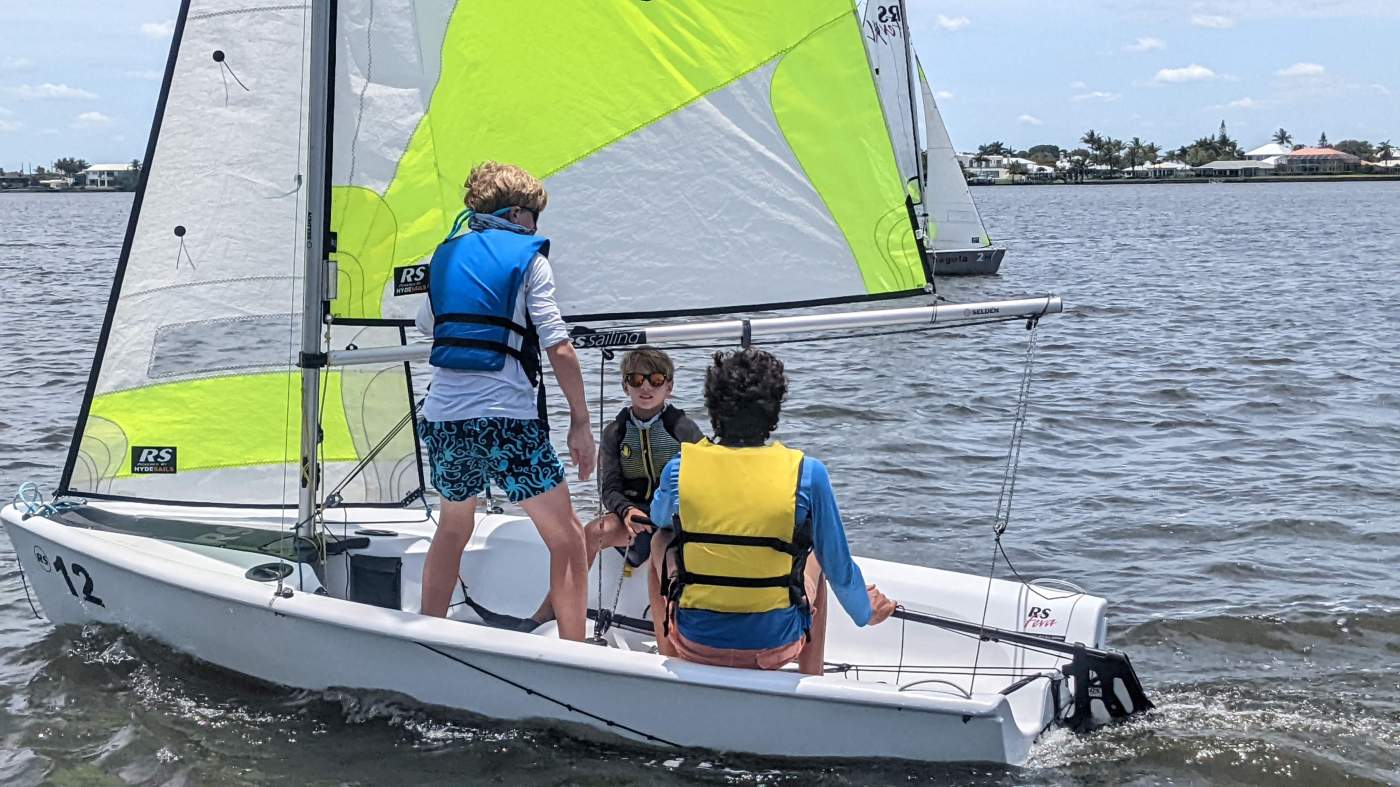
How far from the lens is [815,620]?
12.2 feet

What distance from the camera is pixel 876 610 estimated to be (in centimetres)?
367

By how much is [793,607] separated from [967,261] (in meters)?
21.0

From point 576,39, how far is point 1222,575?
383 cm

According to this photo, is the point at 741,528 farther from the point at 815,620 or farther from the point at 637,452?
the point at 637,452

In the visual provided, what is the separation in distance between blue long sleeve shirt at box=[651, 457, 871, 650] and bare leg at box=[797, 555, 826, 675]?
0.05 meters

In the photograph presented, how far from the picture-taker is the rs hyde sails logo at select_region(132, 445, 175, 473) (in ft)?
15.7

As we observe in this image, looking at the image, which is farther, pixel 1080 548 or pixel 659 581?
pixel 1080 548

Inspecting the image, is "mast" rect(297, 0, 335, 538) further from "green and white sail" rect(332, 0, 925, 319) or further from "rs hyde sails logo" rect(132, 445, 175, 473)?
"rs hyde sails logo" rect(132, 445, 175, 473)

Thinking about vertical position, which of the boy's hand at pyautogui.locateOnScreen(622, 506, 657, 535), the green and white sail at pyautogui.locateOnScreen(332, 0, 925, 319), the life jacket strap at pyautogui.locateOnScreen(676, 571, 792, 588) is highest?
the green and white sail at pyautogui.locateOnScreen(332, 0, 925, 319)

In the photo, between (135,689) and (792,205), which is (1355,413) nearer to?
(792,205)

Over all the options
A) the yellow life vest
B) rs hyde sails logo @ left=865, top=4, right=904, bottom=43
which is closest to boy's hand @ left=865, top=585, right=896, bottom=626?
the yellow life vest

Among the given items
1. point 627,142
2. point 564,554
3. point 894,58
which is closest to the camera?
point 564,554

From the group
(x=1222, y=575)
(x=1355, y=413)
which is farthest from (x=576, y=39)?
(x=1355, y=413)

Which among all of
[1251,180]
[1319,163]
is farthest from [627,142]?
[1319,163]
